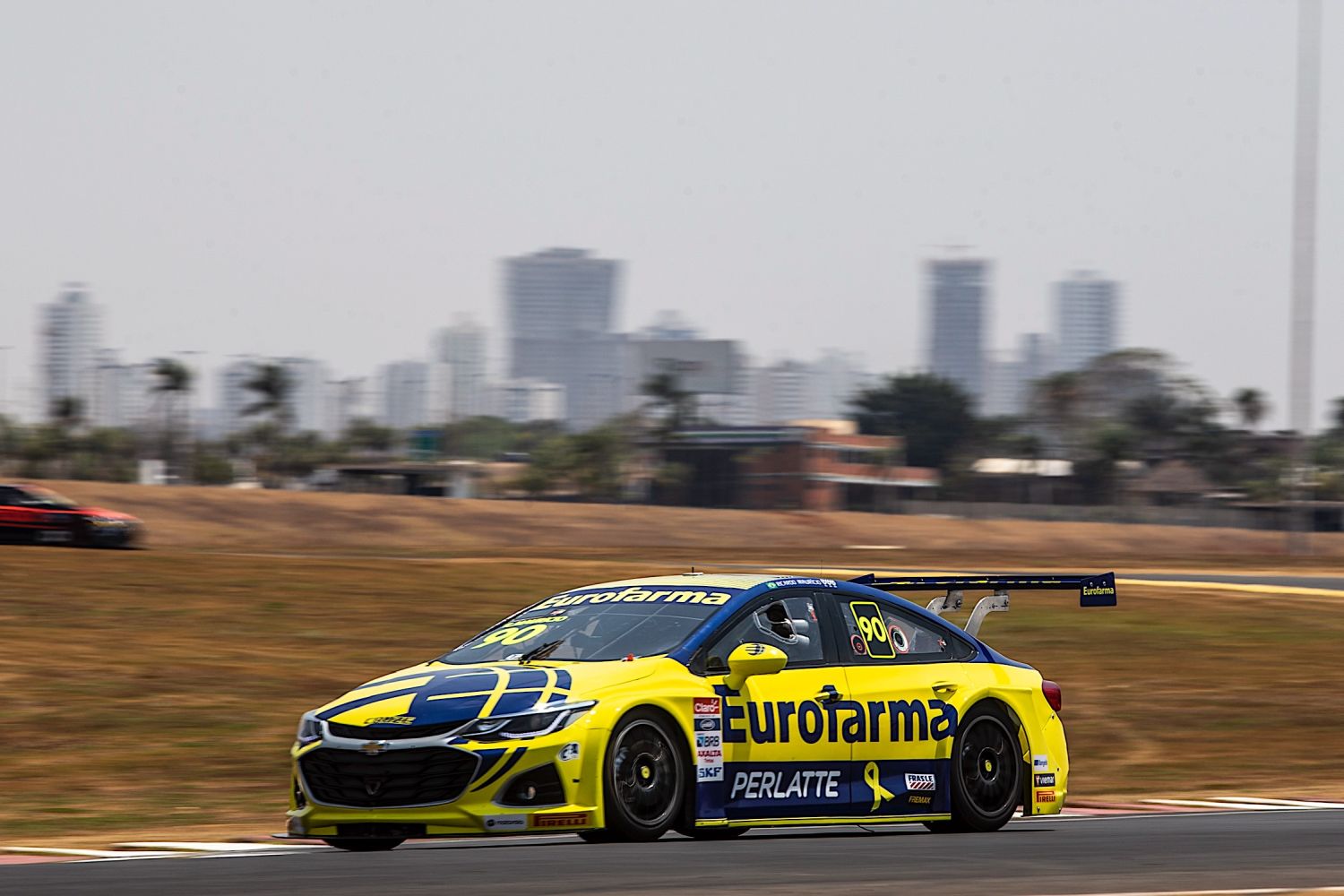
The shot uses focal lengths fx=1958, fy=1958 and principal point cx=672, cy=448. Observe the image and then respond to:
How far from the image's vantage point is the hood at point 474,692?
8703 mm

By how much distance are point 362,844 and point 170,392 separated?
11716 centimetres

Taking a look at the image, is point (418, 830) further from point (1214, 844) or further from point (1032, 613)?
point (1032, 613)

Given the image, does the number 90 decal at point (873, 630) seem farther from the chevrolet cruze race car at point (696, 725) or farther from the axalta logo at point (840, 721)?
the axalta logo at point (840, 721)

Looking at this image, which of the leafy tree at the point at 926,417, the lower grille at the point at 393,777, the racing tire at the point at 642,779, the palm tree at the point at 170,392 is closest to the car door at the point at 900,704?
the racing tire at the point at 642,779

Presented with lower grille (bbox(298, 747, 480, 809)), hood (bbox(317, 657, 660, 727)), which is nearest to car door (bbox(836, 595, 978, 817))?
hood (bbox(317, 657, 660, 727))

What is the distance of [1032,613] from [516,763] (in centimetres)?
1997

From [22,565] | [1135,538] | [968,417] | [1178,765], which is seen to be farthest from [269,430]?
[1178,765]

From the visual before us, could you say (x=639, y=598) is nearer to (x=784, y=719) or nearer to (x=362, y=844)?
(x=784, y=719)

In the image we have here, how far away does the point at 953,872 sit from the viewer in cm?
835

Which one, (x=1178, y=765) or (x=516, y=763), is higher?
(x=516, y=763)

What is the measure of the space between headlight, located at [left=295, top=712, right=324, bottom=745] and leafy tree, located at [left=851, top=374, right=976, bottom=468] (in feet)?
516

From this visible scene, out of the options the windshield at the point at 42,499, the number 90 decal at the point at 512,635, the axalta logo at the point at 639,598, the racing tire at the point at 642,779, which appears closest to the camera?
the racing tire at the point at 642,779

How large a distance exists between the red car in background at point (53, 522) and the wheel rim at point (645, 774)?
3010cm

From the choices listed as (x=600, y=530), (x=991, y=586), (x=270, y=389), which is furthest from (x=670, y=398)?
(x=991, y=586)
